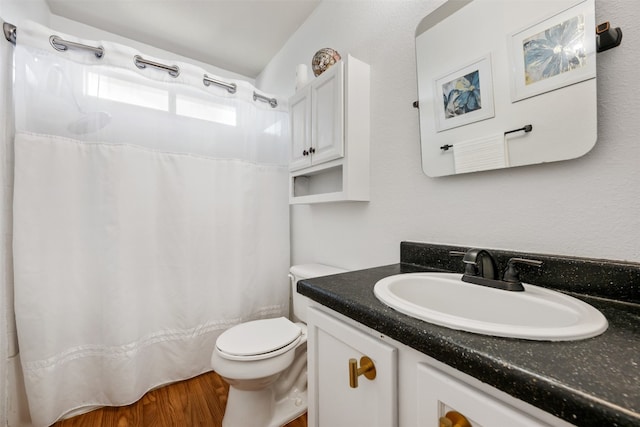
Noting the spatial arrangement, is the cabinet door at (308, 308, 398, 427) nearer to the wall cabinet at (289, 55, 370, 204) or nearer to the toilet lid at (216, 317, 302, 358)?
the toilet lid at (216, 317, 302, 358)

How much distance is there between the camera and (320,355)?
791 mm

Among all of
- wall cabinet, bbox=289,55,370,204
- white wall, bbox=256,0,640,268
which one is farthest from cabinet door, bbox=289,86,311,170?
white wall, bbox=256,0,640,268

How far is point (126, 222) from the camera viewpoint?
57.2 inches

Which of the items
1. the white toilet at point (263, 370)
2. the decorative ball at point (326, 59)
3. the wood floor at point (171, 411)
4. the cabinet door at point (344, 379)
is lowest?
the wood floor at point (171, 411)

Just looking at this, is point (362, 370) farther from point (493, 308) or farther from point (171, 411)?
point (171, 411)

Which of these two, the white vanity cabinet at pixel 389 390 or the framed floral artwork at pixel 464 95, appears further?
the framed floral artwork at pixel 464 95

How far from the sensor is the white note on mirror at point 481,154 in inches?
33.4

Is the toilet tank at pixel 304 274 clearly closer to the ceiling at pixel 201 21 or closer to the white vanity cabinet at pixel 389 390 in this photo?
the white vanity cabinet at pixel 389 390

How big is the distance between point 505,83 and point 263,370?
144cm

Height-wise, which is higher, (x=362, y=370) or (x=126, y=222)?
(x=126, y=222)

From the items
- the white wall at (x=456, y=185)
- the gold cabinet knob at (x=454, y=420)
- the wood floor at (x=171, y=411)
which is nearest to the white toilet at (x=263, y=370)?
the wood floor at (x=171, y=411)

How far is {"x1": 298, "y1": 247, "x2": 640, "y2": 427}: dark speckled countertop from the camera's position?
1.01 ft

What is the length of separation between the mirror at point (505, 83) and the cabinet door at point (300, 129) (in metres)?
0.65

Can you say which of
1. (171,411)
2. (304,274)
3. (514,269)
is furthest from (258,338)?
(514,269)
